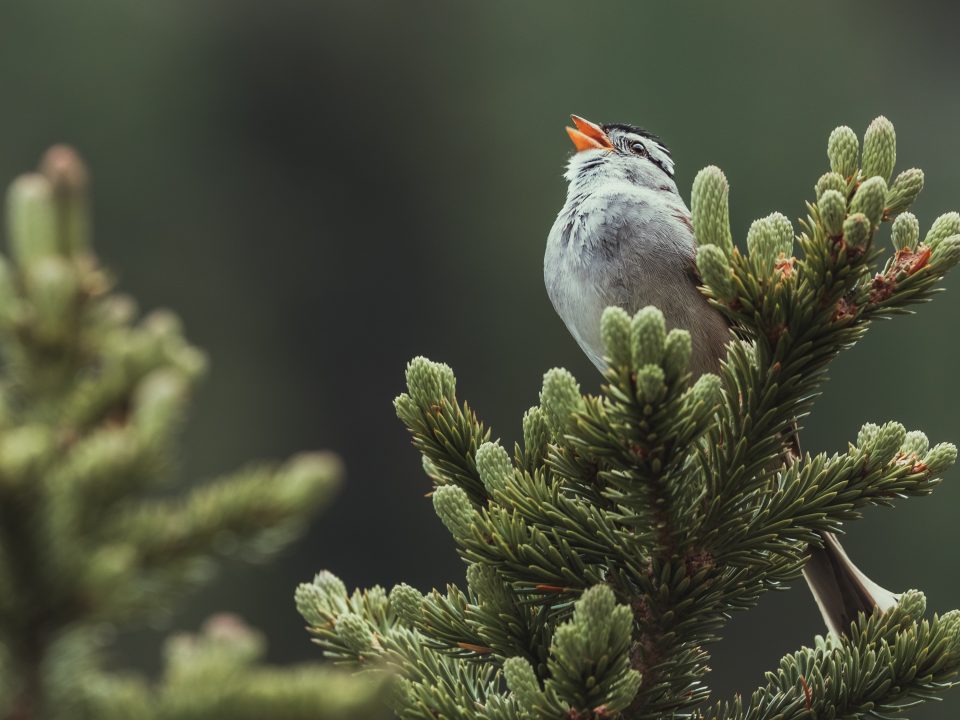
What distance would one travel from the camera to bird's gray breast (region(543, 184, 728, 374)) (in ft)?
8.21

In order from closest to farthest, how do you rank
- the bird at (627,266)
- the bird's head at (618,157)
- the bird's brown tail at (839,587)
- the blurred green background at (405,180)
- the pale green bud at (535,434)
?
the pale green bud at (535,434) → the bird's brown tail at (839,587) → the bird at (627,266) → the bird's head at (618,157) → the blurred green background at (405,180)

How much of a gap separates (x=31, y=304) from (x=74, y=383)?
0.06 metres

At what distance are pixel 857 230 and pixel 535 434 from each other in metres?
0.45

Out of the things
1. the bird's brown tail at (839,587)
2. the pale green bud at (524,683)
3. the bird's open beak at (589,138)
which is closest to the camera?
the pale green bud at (524,683)

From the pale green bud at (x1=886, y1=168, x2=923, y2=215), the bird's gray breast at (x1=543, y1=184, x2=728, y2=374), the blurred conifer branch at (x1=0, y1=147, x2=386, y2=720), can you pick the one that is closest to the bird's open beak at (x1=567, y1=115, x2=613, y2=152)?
the bird's gray breast at (x1=543, y1=184, x2=728, y2=374)

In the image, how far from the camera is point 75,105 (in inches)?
773

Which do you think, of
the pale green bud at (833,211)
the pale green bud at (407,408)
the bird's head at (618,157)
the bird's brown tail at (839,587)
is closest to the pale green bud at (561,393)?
the pale green bud at (407,408)

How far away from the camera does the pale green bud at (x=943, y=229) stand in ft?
4.65

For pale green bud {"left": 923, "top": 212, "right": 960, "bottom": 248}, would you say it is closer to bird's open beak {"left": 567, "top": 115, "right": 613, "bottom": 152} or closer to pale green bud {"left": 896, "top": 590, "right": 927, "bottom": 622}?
pale green bud {"left": 896, "top": 590, "right": 927, "bottom": 622}

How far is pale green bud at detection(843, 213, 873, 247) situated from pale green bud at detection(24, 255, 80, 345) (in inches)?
31.8

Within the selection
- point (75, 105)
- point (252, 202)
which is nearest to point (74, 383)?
point (75, 105)

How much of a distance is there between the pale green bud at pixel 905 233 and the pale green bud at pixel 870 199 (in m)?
0.09

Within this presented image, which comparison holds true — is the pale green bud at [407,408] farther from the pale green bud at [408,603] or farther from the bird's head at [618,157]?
the bird's head at [618,157]

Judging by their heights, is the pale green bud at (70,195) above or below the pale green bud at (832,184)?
below
